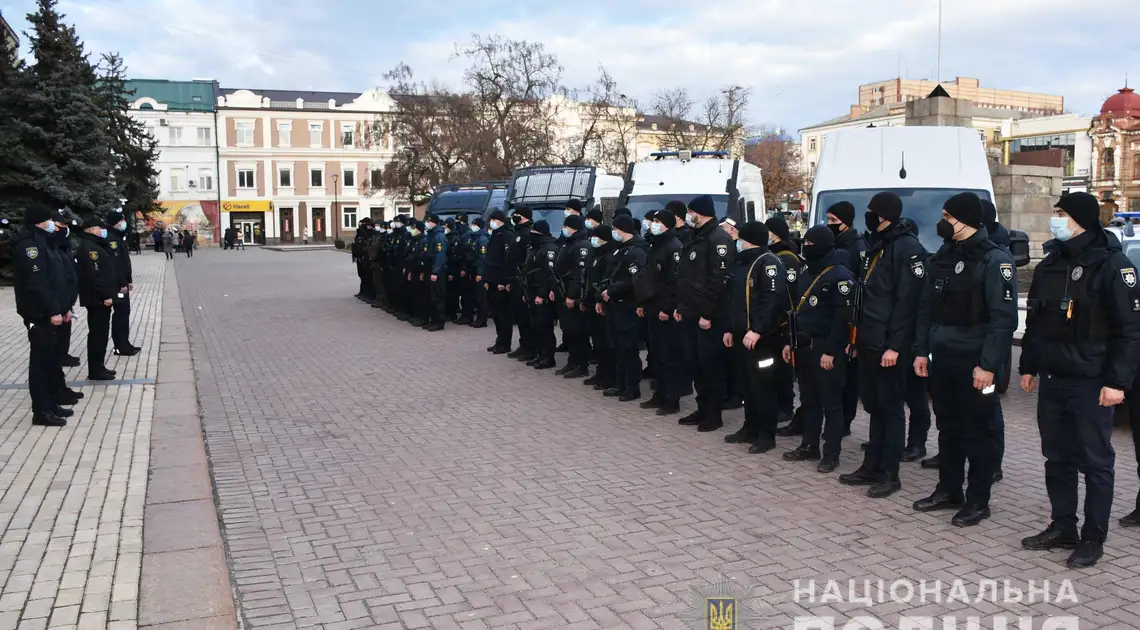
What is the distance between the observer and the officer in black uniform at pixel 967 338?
5.48 metres

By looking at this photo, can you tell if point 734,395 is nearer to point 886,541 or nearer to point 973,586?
point 886,541

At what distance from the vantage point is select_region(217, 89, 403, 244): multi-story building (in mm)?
78250

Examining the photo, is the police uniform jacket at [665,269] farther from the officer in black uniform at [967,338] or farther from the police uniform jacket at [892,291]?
the officer in black uniform at [967,338]

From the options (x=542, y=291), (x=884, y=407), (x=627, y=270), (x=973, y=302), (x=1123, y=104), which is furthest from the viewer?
(x=1123, y=104)

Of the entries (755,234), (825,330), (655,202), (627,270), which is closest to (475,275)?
(655,202)

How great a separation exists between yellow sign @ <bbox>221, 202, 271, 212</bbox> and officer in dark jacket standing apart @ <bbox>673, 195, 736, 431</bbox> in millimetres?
75039

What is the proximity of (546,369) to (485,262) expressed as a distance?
2.40 meters

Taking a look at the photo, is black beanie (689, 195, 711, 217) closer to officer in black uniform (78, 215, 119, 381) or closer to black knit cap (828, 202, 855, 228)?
black knit cap (828, 202, 855, 228)

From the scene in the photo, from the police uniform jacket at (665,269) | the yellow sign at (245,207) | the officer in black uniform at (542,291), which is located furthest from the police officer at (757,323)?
the yellow sign at (245,207)

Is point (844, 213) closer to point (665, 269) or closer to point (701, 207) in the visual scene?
point (701, 207)

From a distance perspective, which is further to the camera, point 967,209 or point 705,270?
point 705,270

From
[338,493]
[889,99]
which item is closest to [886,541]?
[338,493]

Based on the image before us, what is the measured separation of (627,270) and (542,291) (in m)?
2.37

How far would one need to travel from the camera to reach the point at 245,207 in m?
78.6
